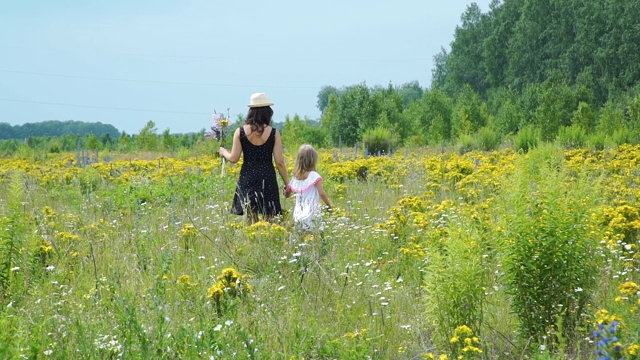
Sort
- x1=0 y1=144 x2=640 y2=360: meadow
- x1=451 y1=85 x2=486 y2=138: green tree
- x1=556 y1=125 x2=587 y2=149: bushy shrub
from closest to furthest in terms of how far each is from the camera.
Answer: x1=0 y1=144 x2=640 y2=360: meadow
x1=556 y1=125 x2=587 y2=149: bushy shrub
x1=451 y1=85 x2=486 y2=138: green tree

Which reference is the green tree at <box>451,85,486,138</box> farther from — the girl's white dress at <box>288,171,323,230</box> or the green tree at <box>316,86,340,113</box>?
the green tree at <box>316,86,340,113</box>

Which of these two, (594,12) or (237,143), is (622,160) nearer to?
(237,143)

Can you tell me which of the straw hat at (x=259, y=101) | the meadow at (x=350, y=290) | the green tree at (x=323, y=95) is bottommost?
the meadow at (x=350, y=290)

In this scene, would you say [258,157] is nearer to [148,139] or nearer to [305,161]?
[305,161]

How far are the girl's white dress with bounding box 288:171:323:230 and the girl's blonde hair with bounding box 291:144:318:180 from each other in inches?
1.9

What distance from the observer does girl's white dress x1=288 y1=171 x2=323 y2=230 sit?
7027 millimetres

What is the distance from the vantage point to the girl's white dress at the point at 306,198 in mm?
7027

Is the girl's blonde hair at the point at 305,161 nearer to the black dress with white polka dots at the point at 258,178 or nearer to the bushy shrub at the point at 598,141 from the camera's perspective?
the black dress with white polka dots at the point at 258,178

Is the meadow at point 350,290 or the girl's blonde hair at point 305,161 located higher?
the girl's blonde hair at point 305,161

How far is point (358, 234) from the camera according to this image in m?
6.94

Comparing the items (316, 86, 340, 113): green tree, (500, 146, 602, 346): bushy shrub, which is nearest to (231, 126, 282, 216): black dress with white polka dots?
(500, 146, 602, 346): bushy shrub

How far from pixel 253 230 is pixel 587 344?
2669mm

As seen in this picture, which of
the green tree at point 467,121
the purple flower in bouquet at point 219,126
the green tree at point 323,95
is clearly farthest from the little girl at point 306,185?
the green tree at point 323,95

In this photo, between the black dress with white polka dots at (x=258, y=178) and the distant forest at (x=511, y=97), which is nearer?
the black dress with white polka dots at (x=258, y=178)
